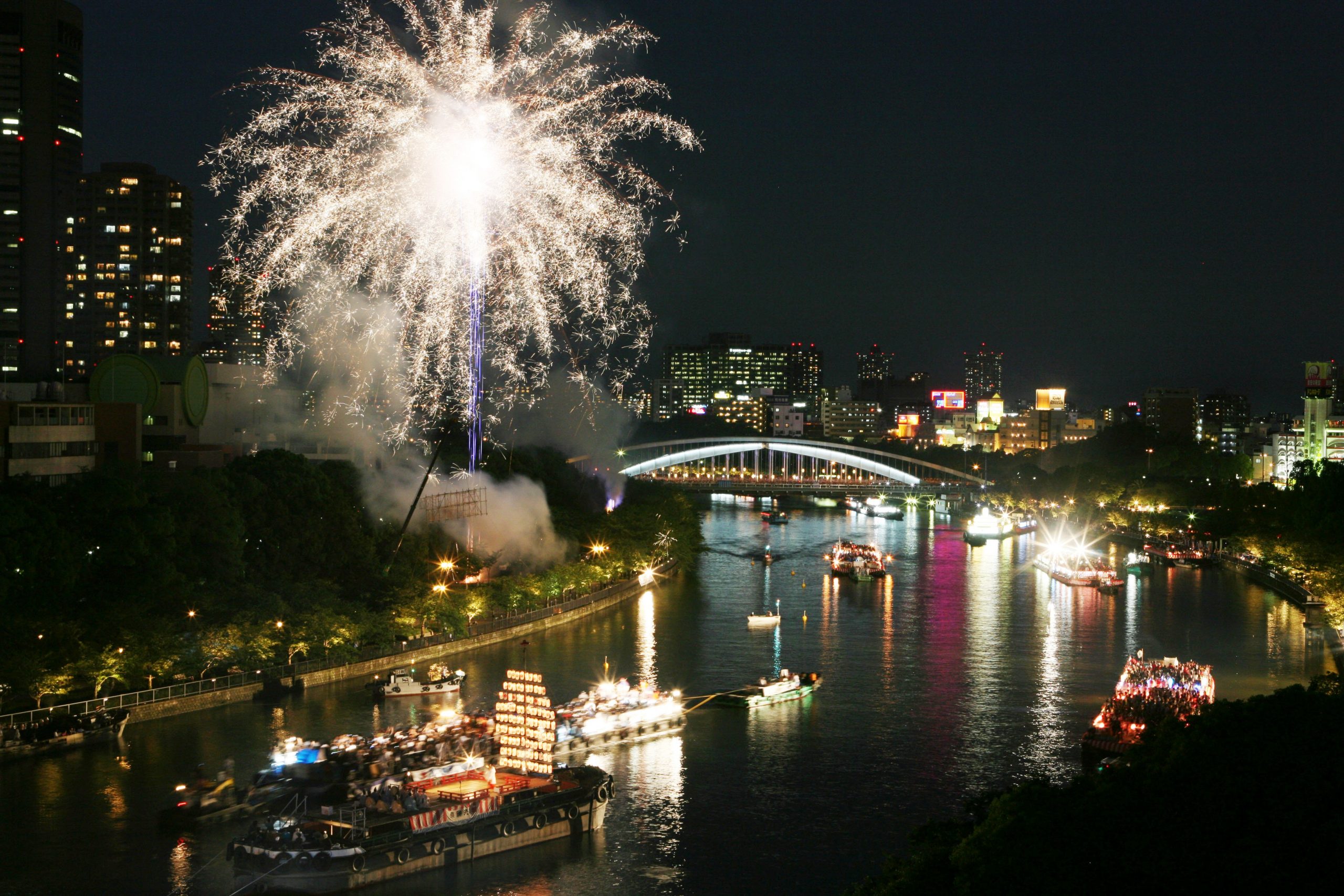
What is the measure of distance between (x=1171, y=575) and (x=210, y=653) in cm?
2005

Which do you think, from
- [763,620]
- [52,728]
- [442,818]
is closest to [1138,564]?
[763,620]

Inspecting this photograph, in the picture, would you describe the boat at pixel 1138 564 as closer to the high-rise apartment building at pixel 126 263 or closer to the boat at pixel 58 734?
the boat at pixel 58 734

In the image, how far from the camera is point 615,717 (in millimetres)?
13398

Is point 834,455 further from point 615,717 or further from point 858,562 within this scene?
point 615,717

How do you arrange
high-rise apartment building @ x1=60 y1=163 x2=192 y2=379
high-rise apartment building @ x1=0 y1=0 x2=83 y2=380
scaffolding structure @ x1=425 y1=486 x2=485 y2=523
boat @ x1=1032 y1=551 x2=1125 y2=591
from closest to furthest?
scaffolding structure @ x1=425 y1=486 x2=485 y2=523 < boat @ x1=1032 y1=551 x2=1125 y2=591 < high-rise apartment building @ x1=0 y1=0 x2=83 y2=380 < high-rise apartment building @ x1=60 y1=163 x2=192 y2=379

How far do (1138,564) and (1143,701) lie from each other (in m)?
16.2

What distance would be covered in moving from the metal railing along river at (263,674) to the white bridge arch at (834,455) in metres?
31.6

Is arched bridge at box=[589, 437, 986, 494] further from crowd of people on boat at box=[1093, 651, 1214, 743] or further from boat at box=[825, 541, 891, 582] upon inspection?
crowd of people on boat at box=[1093, 651, 1214, 743]

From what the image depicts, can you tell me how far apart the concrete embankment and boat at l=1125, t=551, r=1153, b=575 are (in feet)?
34.2

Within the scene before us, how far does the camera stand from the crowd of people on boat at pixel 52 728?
39.1ft

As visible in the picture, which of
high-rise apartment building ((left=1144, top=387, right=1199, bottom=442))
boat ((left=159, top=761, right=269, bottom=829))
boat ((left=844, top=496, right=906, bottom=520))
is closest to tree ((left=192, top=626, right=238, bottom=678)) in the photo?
boat ((left=159, top=761, right=269, bottom=829))

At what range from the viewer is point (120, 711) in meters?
12.8

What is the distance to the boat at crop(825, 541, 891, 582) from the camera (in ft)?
87.8

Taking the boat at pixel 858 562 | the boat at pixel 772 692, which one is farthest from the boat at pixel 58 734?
the boat at pixel 858 562
